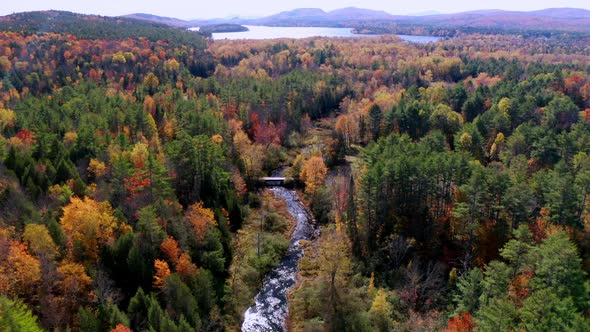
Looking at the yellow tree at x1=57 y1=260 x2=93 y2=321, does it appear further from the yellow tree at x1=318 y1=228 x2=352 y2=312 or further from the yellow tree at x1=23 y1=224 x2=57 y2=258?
the yellow tree at x1=318 y1=228 x2=352 y2=312

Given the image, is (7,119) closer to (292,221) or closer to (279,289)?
(292,221)

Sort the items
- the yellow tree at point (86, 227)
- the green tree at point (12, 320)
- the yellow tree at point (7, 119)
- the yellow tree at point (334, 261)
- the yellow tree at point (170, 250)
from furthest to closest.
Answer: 1. the yellow tree at point (7, 119)
2. the yellow tree at point (170, 250)
3. the yellow tree at point (86, 227)
4. the yellow tree at point (334, 261)
5. the green tree at point (12, 320)

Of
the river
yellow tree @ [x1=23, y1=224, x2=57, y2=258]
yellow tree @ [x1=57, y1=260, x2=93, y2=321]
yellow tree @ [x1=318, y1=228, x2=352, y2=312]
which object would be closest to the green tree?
yellow tree @ [x1=57, y1=260, x2=93, y2=321]

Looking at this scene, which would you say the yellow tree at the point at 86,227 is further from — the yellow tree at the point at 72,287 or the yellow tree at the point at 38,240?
the yellow tree at the point at 72,287

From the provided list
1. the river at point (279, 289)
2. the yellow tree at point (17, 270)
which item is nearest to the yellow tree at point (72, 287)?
the yellow tree at point (17, 270)

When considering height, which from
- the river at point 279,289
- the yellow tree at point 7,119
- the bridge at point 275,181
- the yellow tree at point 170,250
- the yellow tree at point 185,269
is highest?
the yellow tree at point 7,119

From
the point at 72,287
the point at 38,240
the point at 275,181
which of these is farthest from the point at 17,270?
the point at 275,181

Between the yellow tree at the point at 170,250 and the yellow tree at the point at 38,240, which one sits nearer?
the yellow tree at the point at 38,240

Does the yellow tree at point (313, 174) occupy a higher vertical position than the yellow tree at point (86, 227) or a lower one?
lower
